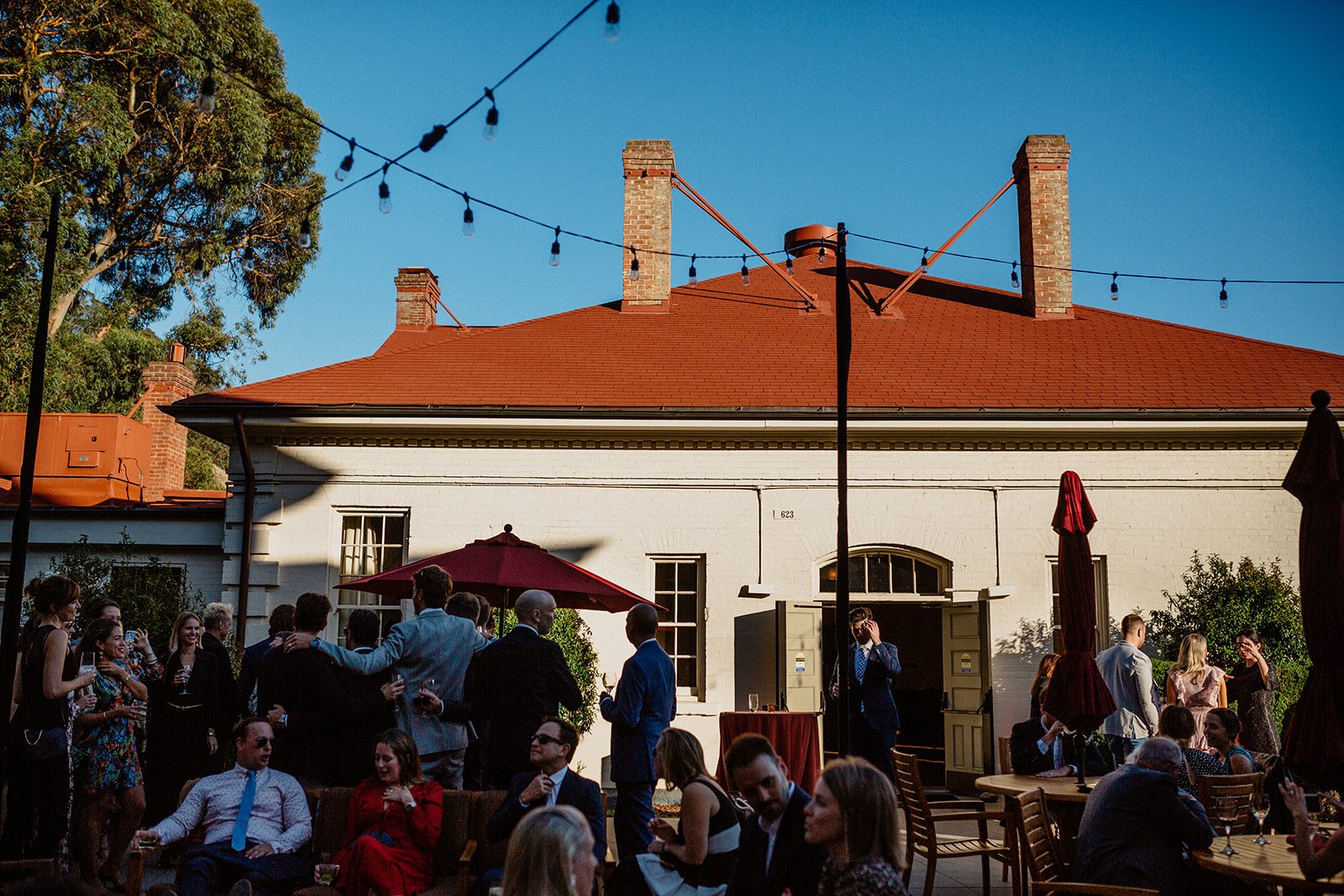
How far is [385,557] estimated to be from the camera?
13266 mm

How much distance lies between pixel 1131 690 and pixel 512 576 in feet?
16.5

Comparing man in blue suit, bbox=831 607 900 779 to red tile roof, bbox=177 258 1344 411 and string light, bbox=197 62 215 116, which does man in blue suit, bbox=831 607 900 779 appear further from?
string light, bbox=197 62 215 116

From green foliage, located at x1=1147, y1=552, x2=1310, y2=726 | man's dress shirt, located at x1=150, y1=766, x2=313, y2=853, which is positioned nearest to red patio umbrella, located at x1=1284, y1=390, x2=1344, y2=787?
man's dress shirt, located at x1=150, y1=766, x2=313, y2=853

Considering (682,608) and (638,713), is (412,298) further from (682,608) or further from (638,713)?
(638,713)

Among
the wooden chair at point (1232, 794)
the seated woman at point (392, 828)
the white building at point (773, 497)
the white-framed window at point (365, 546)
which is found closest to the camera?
the seated woman at point (392, 828)

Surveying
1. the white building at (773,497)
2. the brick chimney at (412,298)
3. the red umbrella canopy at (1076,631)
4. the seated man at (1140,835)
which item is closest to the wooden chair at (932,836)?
the red umbrella canopy at (1076,631)

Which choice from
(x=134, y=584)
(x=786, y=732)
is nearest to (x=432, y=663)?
(x=786, y=732)

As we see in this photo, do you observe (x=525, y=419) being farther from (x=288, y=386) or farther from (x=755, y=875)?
(x=755, y=875)

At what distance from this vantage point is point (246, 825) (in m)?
5.43

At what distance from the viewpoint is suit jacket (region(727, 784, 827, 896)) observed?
412 cm

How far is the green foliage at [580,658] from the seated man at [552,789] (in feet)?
21.9

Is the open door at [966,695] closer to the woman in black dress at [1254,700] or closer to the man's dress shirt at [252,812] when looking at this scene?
the woman in black dress at [1254,700]

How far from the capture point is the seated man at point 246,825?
17.4 feet

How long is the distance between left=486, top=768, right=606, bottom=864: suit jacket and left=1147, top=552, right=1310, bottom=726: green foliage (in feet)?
27.8
